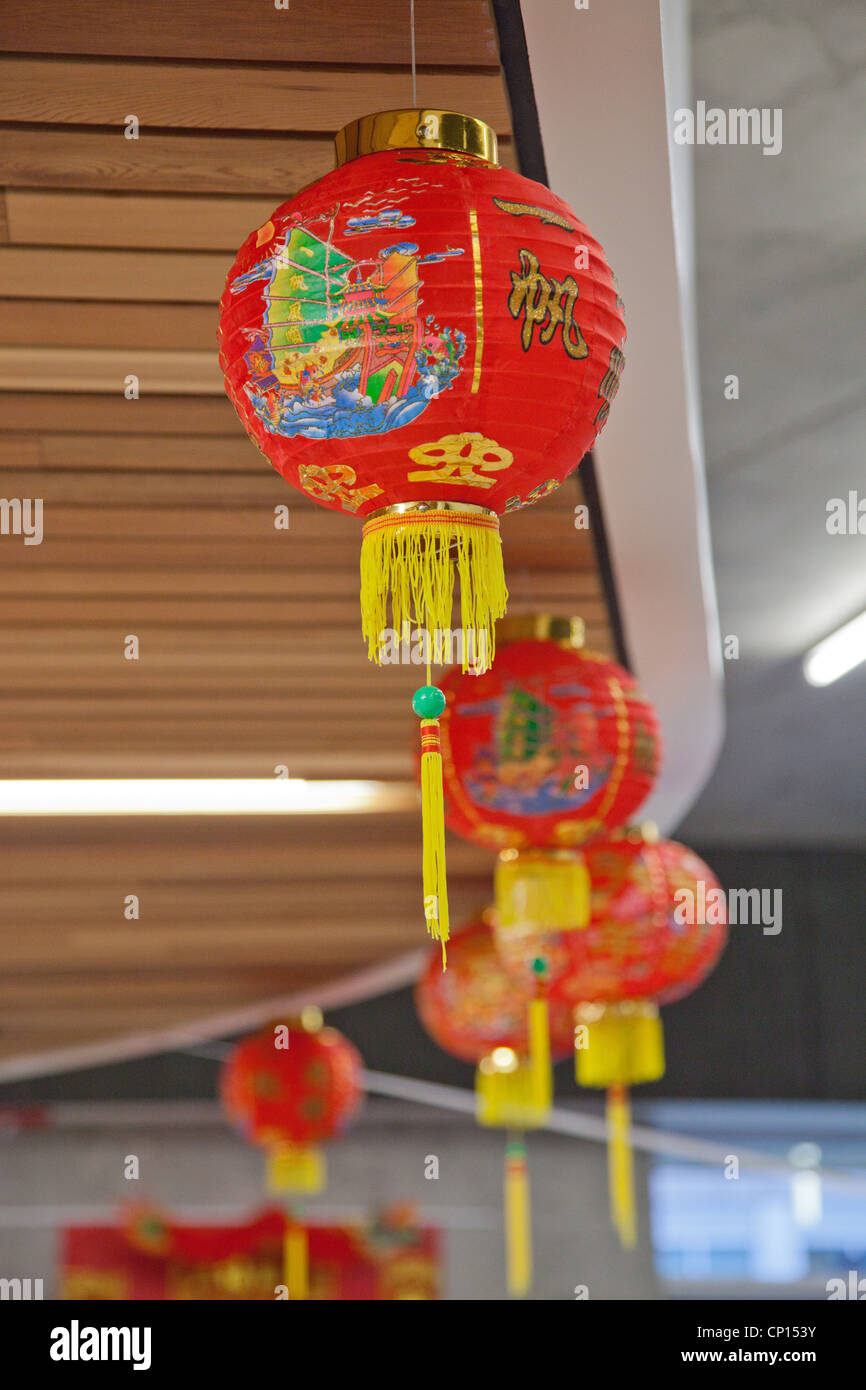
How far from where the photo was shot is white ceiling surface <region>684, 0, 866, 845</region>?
Result: 220 centimetres

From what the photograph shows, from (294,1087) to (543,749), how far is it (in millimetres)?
2833

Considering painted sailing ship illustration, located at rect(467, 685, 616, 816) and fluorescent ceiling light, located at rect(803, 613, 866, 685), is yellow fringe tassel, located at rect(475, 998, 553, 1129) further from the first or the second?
painted sailing ship illustration, located at rect(467, 685, 616, 816)

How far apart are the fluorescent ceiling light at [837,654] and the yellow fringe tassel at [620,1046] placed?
127 cm

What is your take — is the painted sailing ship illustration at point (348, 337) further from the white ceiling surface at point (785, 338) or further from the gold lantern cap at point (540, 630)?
the gold lantern cap at point (540, 630)

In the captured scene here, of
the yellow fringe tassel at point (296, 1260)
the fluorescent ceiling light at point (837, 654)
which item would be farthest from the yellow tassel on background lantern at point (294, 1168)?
the fluorescent ceiling light at point (837, 654)

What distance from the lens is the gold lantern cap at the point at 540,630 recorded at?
105 inches

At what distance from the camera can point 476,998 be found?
Result: 4188 millimetres

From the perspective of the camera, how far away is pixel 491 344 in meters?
1.32

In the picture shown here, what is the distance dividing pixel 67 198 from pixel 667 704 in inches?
93.1

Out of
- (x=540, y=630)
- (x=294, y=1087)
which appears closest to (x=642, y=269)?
(x=540, y=630)

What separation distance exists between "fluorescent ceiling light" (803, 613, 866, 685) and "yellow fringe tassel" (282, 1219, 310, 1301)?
363 cm

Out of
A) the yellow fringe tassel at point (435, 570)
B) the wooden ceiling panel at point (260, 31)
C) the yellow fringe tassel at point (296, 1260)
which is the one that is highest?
the wooden ceiling panel at point (260, 31)
